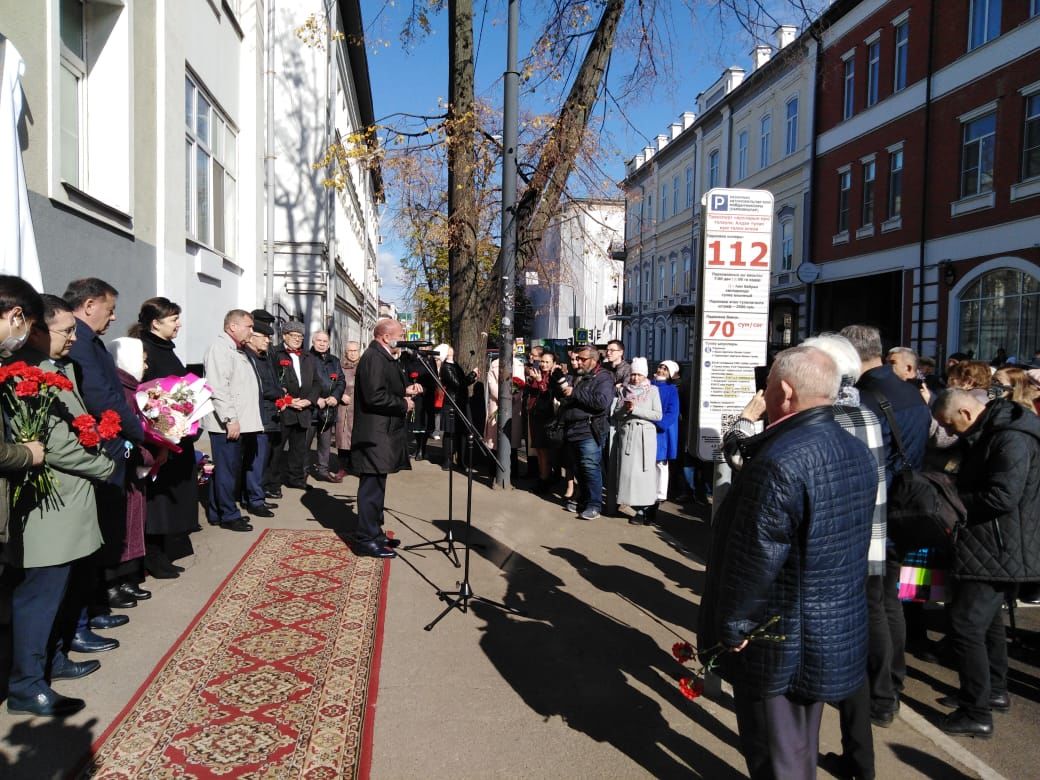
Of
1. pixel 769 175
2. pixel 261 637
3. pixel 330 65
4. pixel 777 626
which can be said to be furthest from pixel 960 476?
pixel 769 175

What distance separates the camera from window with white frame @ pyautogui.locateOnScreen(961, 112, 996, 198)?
63.6ft

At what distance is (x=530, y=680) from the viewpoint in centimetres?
439

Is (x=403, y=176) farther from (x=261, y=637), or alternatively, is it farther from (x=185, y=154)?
(x=261, y=637)

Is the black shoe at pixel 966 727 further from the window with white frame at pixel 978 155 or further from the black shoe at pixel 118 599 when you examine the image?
the window with white frame at pixel 978 155

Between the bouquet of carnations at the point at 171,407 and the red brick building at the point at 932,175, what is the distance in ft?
49.7

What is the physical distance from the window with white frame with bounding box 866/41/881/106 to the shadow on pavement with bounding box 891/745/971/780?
25.1 metres

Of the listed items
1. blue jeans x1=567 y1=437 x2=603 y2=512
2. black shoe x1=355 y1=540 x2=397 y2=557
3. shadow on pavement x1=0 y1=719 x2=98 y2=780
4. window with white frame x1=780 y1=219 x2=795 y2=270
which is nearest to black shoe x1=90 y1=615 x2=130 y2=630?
shadow on pavement x1=0 y1=719 x2=98 y2=780

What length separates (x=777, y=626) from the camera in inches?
106

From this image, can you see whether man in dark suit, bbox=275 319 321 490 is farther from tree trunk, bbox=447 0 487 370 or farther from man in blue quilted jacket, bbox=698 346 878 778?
man in blue quilted jacket, bbox=698 346 878 778

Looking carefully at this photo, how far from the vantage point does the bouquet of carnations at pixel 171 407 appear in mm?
5266

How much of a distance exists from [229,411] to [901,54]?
2354cm

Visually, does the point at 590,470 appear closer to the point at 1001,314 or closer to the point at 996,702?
the point at 996,702

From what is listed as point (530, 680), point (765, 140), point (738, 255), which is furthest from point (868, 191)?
point (530, 680)

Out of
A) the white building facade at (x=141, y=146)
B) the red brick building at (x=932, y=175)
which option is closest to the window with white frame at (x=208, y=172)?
the white building facade at (x=141, y=146)
